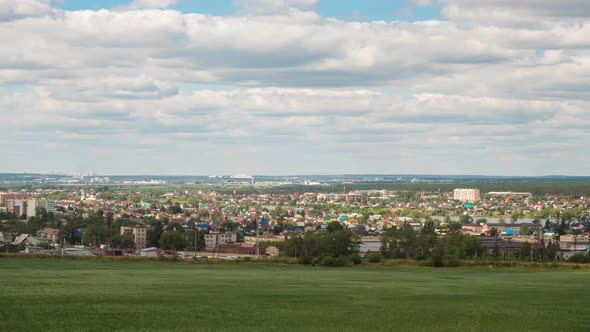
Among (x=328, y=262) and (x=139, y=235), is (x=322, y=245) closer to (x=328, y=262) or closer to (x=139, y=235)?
(x=328, y=262)

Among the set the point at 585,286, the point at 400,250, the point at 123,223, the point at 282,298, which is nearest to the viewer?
the point at 282,298

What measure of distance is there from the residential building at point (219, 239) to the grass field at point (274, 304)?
94749 millimetres

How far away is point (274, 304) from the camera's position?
31.7 m

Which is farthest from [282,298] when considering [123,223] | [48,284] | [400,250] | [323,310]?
[123,223]

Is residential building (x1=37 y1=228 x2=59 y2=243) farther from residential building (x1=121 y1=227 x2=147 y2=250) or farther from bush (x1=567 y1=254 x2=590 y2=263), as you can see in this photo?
bush (x1=567 y1=254 x2=590 y2=263)

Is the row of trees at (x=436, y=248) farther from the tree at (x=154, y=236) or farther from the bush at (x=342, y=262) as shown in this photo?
the tree at (x=154, y=236)

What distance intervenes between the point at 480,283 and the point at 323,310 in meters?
18.0

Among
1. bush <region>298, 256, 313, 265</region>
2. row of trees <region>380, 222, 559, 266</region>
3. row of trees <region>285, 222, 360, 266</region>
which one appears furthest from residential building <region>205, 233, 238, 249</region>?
bush <region>298, 256, 313, 265</region>

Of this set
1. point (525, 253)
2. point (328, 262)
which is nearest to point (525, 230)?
point (525, 253)

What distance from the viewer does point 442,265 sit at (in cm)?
7075

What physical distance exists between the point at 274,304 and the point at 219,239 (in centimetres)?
11451

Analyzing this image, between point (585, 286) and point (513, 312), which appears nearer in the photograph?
point (513, 312)

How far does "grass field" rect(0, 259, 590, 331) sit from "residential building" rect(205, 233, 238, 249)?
94.7 m

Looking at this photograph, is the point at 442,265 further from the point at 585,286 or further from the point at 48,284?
the point at 48,284
